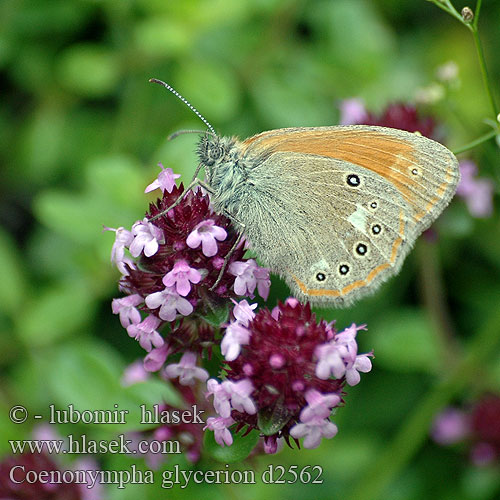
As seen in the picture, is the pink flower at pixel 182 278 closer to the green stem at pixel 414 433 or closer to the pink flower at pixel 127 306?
the pink flower at pixel 127 306

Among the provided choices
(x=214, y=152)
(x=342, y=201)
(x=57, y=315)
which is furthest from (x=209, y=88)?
(x=342, y=201)

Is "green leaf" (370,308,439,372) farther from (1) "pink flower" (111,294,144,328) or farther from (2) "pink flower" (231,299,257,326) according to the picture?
(1) "pink flower" (111,294,144,328)

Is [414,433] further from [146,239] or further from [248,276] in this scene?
[146,239]

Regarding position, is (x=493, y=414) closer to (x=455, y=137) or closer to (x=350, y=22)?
(x=455, y=137)

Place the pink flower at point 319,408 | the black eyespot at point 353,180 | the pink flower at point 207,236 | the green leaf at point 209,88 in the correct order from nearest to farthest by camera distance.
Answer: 1. the pink flower at point 319,408
2. the pink flower at point 207,236
3. the black eyespot at point 353,180
4. the green leaf at point 209,88

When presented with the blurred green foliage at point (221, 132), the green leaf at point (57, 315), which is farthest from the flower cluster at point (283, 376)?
the green leaf at point (57, 315)

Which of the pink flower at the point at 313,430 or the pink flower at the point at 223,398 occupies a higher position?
the pink flower at the point at 223,398
